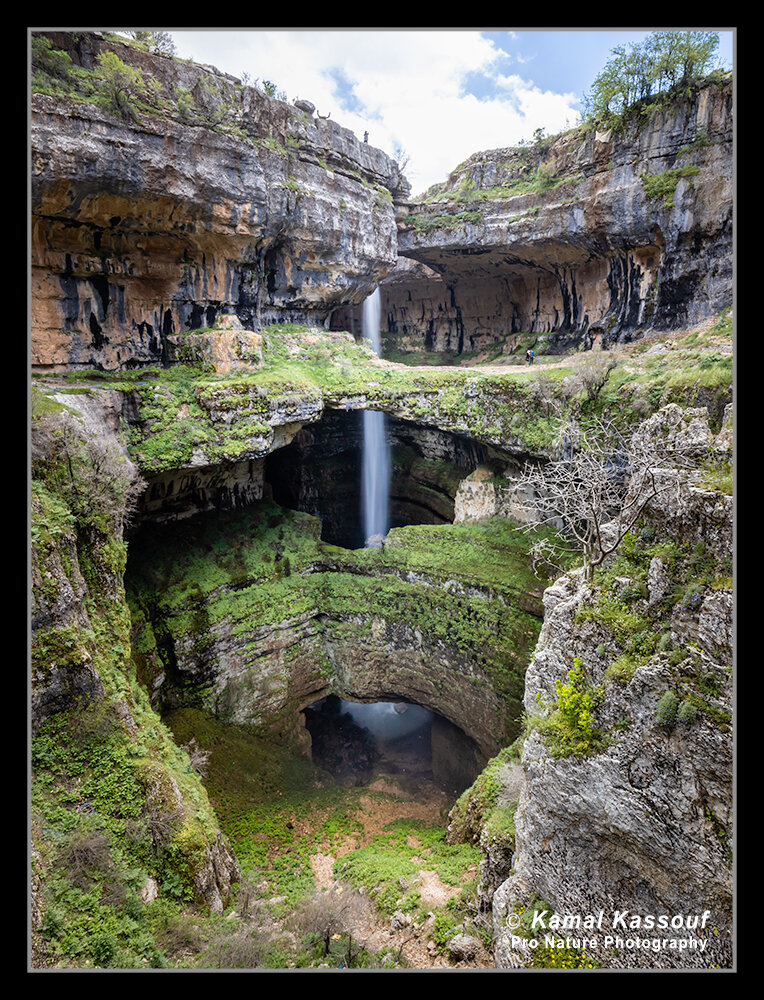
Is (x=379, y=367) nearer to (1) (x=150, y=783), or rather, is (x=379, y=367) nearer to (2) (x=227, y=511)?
(2) (x=227, y=511)

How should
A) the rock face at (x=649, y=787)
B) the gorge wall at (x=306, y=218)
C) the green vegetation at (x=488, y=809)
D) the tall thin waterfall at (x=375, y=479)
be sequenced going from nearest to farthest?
the rock face at (x=649, y=787) < the green vegetation at (x=488, y=809) < the gorge wall at (x=306, y=218) < the tall thin waterfall at (x=375, y=479)

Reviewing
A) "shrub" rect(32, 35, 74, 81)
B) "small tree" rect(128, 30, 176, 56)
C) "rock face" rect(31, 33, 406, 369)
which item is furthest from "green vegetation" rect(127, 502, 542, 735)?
"small tree" rect(128, 30, 176, 56)

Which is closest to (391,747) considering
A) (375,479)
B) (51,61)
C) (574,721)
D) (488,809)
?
(488,809)

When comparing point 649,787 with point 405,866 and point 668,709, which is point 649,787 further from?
point 405,866

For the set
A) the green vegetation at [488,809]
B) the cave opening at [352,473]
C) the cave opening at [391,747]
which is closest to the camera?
the green vegetation at [488,809]

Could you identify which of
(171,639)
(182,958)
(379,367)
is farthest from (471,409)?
(182,958)

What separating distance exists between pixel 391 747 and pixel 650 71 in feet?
83.0

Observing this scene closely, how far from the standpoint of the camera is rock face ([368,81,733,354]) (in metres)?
15.5

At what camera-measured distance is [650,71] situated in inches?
614

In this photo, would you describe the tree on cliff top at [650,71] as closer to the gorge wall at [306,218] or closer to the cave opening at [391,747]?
the gorge wall at [306,218]

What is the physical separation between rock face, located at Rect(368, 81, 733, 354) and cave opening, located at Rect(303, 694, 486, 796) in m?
16.4

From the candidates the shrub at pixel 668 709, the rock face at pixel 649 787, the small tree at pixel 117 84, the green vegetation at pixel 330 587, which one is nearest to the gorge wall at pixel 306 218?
the small tree at pixel 117 84

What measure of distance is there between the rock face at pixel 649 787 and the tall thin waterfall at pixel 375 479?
17.5m

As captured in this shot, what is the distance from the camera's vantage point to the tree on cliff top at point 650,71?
14836 mm
